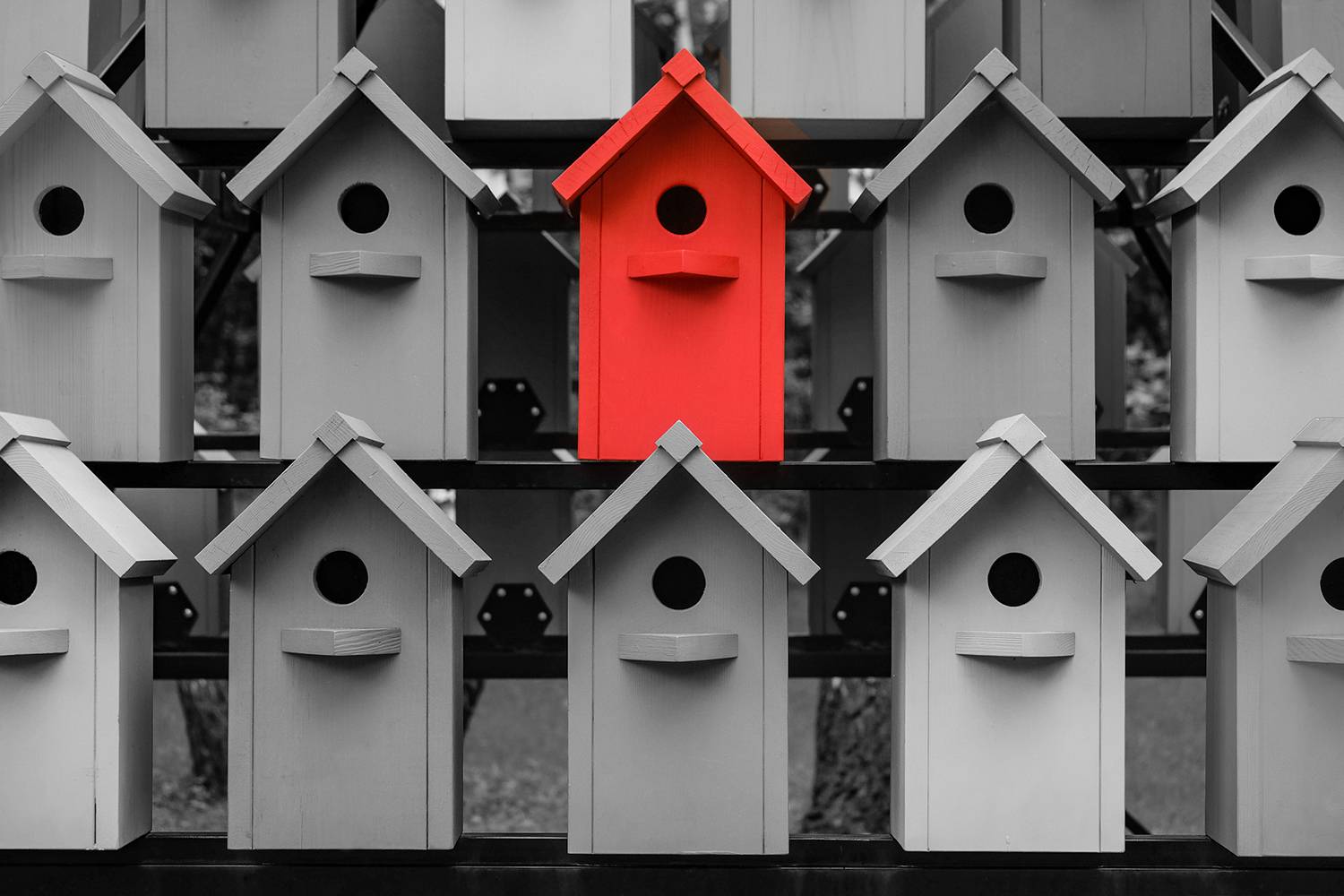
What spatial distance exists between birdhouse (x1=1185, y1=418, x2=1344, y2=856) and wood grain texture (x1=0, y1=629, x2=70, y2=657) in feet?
6.56

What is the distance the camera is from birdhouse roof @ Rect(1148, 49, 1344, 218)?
2277 mm

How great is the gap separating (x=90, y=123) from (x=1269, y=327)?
2.20 metres

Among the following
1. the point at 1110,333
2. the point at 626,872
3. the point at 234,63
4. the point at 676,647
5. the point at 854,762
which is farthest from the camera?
the point at 854,762

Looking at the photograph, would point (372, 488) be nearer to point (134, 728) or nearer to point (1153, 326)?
point (134, 728)

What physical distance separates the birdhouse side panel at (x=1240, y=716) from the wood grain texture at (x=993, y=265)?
0.66m

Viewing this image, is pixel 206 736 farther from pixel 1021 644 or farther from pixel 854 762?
pixel 1021 644

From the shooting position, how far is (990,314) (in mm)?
2352

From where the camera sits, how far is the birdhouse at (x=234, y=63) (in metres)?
2.47

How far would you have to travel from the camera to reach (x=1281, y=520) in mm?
2152

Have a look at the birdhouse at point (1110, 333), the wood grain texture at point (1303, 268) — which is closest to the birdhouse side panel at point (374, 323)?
the wood grain texture at point (1303, 268)

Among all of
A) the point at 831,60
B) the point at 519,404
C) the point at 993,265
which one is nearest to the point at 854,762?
the point at 519,404

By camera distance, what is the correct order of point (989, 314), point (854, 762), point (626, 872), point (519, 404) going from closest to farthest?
1. point (626, 872)
2. point (989, 314)
3. point (519, 404)
4. point (854, 762)

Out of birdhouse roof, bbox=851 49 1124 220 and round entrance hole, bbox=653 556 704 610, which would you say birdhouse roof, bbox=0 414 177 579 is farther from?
birdhouse roof, bbox=851 49 1124 220

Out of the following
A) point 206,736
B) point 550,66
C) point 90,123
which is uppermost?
point 550,66
